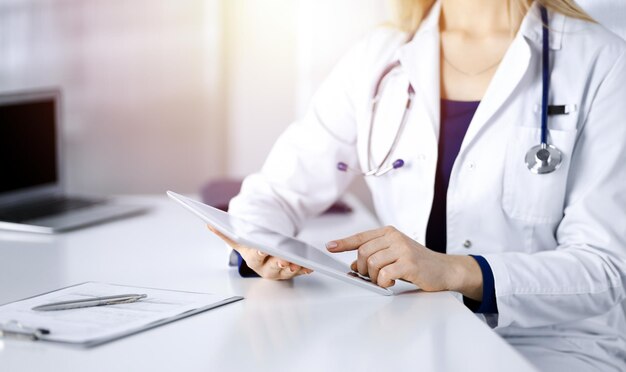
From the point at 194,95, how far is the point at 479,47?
138cm

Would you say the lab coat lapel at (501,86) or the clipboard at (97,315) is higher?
the lab coat lapel at (501,86)

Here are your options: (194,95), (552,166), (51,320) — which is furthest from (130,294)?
(194,95)

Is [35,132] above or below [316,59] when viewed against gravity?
below

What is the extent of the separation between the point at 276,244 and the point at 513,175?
527 millimetres

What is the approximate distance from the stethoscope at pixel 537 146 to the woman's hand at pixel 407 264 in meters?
0.28

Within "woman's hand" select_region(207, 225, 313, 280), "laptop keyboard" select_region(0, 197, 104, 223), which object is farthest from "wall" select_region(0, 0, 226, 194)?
"woman's hand" select_region(207, 225, 313, 280)

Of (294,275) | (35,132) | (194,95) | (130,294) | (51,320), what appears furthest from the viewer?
(194,95)

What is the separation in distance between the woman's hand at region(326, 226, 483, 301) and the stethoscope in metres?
0.28

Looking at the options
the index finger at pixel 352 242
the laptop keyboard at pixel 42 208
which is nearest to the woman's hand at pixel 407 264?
the index finger at pixel 352 242

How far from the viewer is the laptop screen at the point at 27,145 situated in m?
2.11

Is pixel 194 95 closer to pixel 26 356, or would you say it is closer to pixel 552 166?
pixel 552 166

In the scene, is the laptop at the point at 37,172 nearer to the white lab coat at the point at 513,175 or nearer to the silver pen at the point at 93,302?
the white lab coat at the point at 513,175

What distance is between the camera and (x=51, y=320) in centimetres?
108

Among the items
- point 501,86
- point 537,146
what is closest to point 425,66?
point 501,86
